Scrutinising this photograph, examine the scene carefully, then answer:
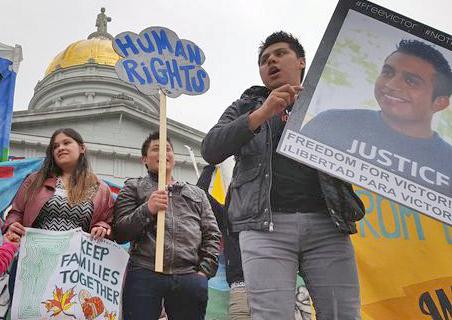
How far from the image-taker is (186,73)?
3785mm

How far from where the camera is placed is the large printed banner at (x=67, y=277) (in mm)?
3176

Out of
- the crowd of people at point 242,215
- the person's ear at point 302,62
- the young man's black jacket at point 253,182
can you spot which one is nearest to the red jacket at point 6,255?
the crowd of people at point 242,215

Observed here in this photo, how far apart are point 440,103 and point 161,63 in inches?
76.7

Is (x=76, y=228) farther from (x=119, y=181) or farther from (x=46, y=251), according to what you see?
(x=119, y=181)

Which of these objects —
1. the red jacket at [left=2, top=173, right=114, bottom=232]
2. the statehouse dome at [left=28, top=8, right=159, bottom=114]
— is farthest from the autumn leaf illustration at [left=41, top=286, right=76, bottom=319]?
the statehouse dome at [left=28, top=8, right=159, bottom=114]

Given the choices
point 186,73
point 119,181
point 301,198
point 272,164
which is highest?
point 119,181

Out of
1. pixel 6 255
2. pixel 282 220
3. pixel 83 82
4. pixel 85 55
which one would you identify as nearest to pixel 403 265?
pixel 282 220

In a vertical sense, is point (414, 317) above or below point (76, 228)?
below

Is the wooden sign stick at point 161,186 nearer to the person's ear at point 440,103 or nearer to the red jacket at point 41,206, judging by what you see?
the red jacket at point 41,206

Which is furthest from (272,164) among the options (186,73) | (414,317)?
(414,317)

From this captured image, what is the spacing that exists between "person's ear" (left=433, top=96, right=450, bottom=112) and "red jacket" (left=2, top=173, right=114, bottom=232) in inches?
81.3

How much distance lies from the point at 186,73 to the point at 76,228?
4.05ft

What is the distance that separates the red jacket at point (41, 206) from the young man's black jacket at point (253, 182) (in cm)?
119

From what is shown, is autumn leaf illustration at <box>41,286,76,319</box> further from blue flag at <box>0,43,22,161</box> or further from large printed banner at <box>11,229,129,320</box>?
blue flag at <box>0,43,22,161</box>
